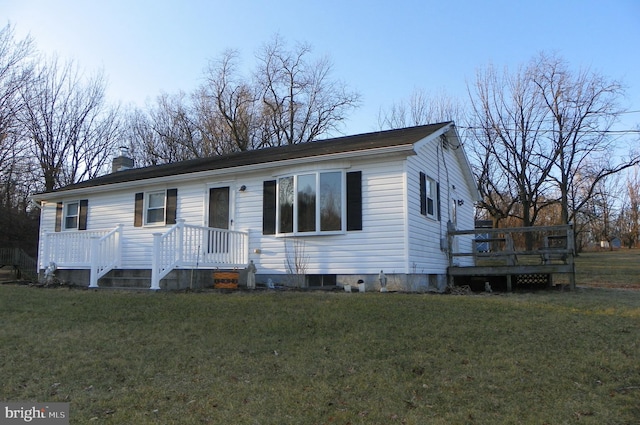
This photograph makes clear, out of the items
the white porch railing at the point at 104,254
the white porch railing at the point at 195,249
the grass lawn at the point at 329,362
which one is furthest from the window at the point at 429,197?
the white porch railing at the point at 104,254

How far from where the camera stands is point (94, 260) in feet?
39.2

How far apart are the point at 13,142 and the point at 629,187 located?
148 ft

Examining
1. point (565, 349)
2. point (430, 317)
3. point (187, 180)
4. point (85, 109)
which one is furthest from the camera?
point (85, 109)

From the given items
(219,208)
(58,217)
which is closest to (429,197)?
(219,208)

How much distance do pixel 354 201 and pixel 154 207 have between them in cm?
660

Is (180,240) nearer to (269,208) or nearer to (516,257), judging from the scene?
(269,208)

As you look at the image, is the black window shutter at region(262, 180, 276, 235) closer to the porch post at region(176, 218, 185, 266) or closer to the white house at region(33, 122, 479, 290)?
the white house at region(33, 122, 479, 290)

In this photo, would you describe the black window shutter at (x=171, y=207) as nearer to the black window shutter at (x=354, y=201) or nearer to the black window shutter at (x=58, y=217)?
the black window shutter at (x=58, y=217)

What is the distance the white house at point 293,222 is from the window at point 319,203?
0.08ft

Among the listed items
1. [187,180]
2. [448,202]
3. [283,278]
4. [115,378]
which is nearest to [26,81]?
[187,180]

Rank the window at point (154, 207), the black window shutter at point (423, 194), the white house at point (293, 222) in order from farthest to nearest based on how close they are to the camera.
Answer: the window at point (154, 207), the black window shutter at point (423, 194), the white house at point (293, 222)

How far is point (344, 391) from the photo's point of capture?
425 centimetres

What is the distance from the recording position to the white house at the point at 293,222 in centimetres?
1072

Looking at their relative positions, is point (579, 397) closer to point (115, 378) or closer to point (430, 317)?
point (430, 317)
